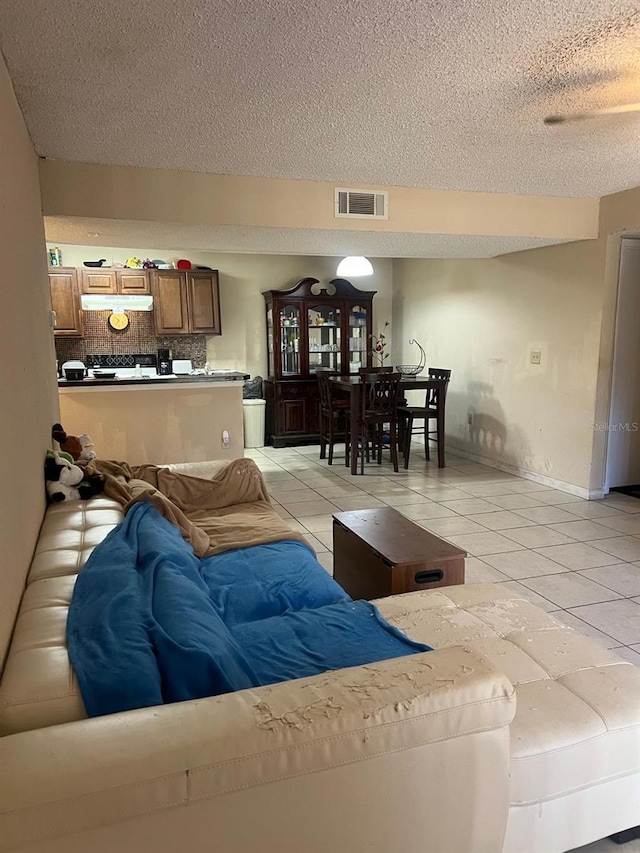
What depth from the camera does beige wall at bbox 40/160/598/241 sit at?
3.34 meters

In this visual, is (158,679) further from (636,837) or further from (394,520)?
(394,520)

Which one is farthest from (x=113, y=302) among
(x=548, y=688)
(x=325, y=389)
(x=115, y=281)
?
(x=548, y=688)

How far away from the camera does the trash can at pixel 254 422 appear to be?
699 centimetres

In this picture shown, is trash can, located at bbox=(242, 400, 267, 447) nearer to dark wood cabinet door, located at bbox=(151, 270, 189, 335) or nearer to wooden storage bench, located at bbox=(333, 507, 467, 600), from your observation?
dark wood cabinet door, located at bbox=(151, 270, 189, 335)

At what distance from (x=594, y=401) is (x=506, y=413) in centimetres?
112

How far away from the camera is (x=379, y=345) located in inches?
288

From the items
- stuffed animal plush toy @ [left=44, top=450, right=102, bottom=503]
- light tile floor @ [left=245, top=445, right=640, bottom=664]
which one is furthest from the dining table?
stuffed animal plush toy @ [left=44, top=450, right=102, bottom=503]

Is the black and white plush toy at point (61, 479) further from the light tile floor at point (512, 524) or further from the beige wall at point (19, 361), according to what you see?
the light tile floor at point (512, 524)

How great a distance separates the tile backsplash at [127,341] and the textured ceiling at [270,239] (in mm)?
2387

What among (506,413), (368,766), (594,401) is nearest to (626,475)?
(594,401)

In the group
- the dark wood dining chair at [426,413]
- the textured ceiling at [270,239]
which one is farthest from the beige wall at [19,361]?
the dark wood dining chair at [426,413]

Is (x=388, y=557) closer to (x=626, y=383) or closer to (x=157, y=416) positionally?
(x=157, y=416)

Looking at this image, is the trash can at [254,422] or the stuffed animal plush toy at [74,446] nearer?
the stuffed animal plush toy at [74,446]

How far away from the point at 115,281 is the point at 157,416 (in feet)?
7.78
